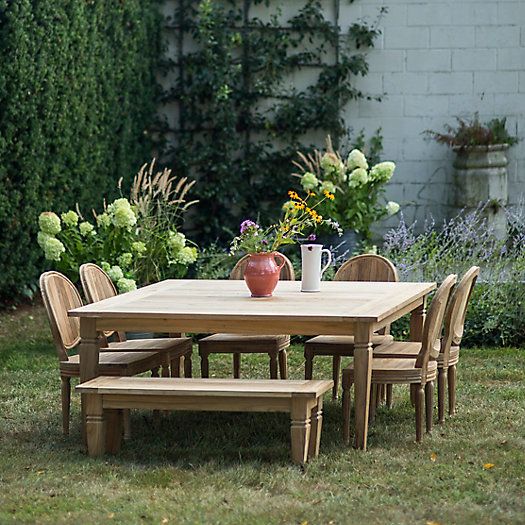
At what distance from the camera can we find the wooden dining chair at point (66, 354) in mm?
5445

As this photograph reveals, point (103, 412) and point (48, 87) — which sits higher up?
point (48, 87)

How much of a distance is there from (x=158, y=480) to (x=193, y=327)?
28.3 inches

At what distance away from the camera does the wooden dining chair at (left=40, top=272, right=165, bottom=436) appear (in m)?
5.45

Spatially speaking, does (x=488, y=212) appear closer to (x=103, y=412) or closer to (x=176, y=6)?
(x=176, y=6)

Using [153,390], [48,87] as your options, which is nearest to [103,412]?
[153,390]

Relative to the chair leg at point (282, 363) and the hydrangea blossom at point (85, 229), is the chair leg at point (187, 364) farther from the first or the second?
the hydrangea blossom at point (85, 229)

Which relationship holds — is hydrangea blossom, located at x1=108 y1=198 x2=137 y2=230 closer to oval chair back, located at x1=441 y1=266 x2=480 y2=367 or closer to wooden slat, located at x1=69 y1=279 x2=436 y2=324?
wooden slat, located at x1=69 y1=279 x2=436 y2=324

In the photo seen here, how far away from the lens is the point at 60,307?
5578 millimetres

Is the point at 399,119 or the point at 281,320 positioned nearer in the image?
the point at 281,320

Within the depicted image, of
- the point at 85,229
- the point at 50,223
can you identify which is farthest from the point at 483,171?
the point at 50,223

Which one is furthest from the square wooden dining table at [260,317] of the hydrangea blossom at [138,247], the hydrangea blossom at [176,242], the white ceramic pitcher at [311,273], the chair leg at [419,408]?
the hydrangea blossom at [176,242]

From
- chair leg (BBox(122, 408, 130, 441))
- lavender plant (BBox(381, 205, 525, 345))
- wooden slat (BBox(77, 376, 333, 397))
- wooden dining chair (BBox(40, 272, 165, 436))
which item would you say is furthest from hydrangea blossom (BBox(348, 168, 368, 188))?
wooden slat (BBox(77, 376, 333, 397))

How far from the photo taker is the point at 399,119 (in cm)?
1088

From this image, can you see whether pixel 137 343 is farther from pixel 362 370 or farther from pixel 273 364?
pixel 362 370
